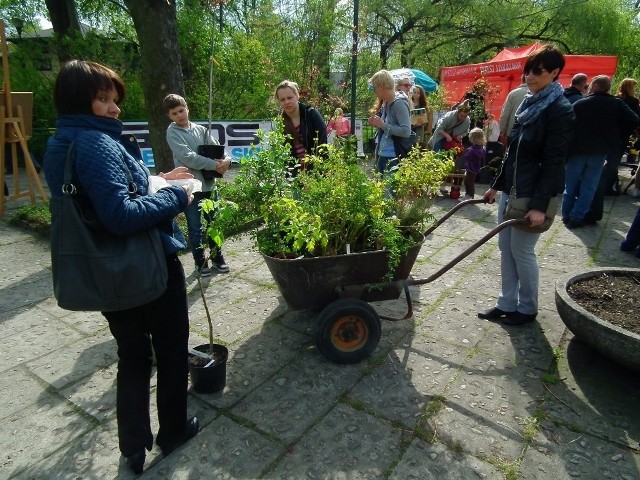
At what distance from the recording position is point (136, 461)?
80.7 inches

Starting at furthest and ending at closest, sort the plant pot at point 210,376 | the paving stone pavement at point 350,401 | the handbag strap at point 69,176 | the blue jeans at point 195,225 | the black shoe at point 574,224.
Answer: the black shoe at point 574,224 → the blue jeans at point 195,225 → the plant pot at point 210,376 → the paving stone pavement at point 350,401 → the handbag strap at point 69,176

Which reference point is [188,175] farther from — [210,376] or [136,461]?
[136,461]

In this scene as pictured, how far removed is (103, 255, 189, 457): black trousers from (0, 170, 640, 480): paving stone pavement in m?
0.25

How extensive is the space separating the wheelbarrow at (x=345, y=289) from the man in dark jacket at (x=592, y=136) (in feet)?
12.0

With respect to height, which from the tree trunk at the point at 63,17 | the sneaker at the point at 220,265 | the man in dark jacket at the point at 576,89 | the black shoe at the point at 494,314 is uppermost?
the tree trunk at the point at 63,17

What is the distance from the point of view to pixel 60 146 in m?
1.65

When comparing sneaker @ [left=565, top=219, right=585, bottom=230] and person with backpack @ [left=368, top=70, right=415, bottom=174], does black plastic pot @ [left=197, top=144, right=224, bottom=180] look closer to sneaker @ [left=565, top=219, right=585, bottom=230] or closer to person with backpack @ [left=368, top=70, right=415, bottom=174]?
person with backpack @ [left=368, top=70, right=415, bottom=174]

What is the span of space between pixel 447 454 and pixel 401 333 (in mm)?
1188

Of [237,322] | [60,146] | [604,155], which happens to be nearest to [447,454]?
[237,322]

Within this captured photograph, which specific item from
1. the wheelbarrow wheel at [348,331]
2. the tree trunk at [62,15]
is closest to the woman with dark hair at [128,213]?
the wheelbarrow wheel at [348,331]

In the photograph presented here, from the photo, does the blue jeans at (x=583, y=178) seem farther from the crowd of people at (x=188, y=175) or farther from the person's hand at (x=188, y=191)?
the person's hand at (x=188, y=191)

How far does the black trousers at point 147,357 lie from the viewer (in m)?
1.95

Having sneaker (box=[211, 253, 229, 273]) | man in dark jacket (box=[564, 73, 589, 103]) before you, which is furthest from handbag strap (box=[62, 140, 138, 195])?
man in dark jacket (box=[564, 73, 589, 103])

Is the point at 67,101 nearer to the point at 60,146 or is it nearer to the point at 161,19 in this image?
the point at 60,146
